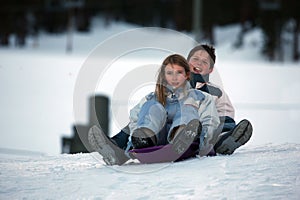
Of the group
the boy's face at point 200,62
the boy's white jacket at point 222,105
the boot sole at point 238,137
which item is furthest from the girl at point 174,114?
the boy's face at point 200,62

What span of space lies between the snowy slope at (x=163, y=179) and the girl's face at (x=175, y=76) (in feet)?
1.81

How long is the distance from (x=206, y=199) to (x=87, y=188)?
2.38 feet

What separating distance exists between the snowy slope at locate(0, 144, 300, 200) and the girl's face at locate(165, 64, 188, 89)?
0.55 meters

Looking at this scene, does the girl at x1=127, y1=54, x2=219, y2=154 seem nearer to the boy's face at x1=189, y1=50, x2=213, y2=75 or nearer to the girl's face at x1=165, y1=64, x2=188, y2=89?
the girl's face at x1=165, y1=64, x2=188, y2=89

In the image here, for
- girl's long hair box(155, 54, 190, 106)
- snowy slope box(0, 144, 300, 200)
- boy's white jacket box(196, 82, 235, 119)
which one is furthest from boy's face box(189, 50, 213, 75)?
snowy slope box(0, 144, 300, 200)

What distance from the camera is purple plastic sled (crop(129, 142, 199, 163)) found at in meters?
3.37

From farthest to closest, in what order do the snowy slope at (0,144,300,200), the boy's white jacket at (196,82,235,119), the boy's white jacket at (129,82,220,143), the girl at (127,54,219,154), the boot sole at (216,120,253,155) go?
the boy's white jacket at (196,82,235,119) → the boot sole at (216,120,253,155) → the boy's white jacket at (129,82,220,143) → the girl at (127,54,219,154) → the snowy slope at (0,144,300,200)

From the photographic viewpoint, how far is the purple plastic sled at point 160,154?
3371 mm

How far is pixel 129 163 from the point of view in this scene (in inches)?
143

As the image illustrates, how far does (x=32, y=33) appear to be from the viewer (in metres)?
37.9

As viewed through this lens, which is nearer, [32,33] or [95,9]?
[32,33]

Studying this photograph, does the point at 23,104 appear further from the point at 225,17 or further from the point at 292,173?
the point at 225,17

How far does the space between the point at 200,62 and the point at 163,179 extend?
4.29ft

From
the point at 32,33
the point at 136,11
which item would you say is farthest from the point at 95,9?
the point at 32,33
